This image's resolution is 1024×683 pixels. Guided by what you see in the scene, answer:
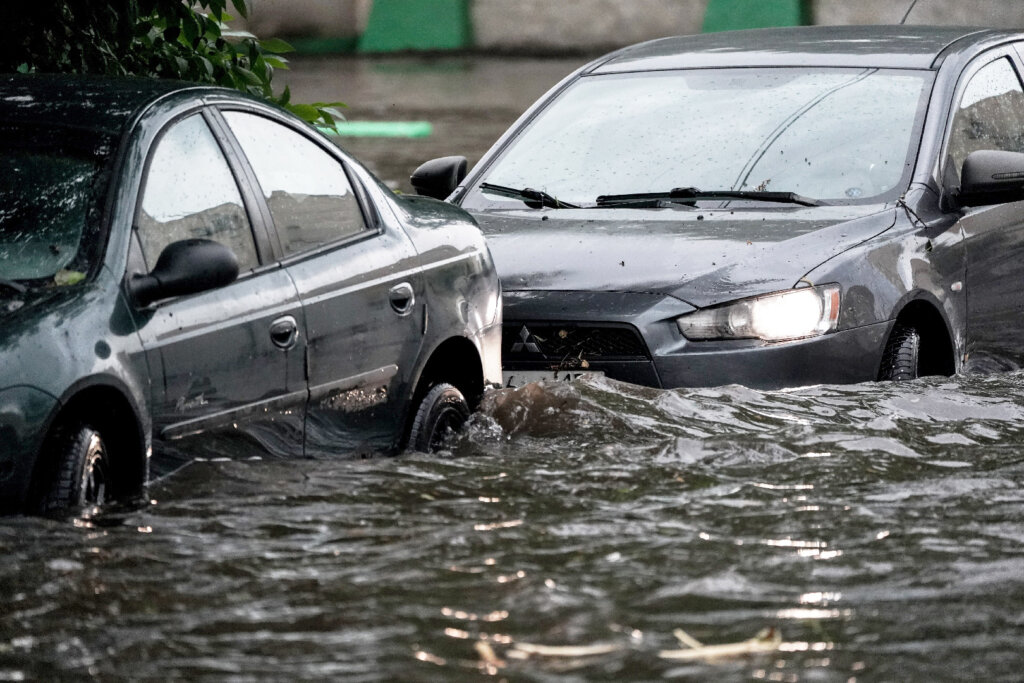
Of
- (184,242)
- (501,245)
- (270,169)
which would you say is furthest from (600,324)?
(184,242)

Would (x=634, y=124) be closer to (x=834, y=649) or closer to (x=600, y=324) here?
(x=600, y=324)

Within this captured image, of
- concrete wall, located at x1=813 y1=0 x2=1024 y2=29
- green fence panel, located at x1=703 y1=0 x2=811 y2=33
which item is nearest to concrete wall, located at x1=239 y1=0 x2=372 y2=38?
green fence panel, located at x1=703 y1=0 x2=811 y2=33

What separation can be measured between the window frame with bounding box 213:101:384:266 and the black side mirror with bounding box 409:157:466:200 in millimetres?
2231

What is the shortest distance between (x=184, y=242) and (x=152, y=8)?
3.16 metres

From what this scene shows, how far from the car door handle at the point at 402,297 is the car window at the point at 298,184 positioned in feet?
0.77

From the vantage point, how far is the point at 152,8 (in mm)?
8039

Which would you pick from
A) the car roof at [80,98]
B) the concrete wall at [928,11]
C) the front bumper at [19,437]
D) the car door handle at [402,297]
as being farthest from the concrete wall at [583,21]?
the front bumper at [19,437]

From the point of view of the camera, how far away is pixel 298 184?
6023mm

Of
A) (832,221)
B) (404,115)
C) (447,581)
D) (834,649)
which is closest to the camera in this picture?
(834,649)

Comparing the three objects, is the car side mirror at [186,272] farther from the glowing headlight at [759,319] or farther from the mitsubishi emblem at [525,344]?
the glowing headlight at [759,319]

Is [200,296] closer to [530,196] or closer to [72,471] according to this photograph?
[72,471]

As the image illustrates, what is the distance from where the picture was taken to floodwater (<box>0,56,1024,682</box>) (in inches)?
160

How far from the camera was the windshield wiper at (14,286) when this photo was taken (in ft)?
16.1

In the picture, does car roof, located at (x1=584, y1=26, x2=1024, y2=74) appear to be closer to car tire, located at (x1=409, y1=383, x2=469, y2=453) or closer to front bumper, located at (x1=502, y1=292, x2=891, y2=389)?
front bumper, located at (x1=502, y1=292, x2=891, y2=389)
